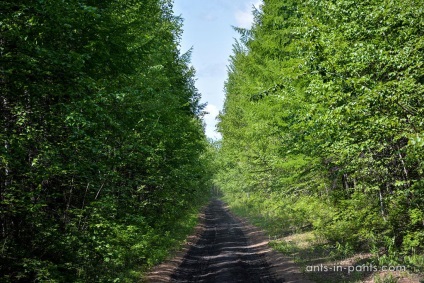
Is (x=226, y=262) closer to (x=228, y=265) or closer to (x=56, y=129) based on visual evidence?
(x=228, y=265)

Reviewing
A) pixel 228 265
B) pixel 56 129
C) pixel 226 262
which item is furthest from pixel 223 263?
pixel 56 129

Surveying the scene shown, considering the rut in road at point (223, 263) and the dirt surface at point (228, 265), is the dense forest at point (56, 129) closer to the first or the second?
the dirt surface at point (228, 265)

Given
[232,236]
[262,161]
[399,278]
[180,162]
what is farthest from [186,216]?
[399,278]

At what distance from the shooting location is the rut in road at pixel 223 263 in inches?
468

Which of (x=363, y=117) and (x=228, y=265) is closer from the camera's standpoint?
(x=363, y=117)

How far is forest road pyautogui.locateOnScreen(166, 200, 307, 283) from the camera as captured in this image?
1186 cm

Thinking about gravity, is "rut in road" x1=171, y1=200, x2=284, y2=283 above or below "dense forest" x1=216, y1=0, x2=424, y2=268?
below

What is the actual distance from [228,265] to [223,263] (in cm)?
54

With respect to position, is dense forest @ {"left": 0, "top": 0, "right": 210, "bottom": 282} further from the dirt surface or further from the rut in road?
the rut in road

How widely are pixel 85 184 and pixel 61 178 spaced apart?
0.62 m

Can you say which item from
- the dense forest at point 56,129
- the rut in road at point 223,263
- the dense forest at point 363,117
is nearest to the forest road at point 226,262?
the rut in road at point 223,263

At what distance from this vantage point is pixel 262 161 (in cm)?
1872

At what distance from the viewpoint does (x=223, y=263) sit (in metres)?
14.2

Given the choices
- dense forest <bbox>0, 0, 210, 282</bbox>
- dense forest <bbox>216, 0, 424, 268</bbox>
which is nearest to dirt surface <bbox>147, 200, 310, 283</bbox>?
dense forest <bbox>216, 0, 424, 268</bbox>
